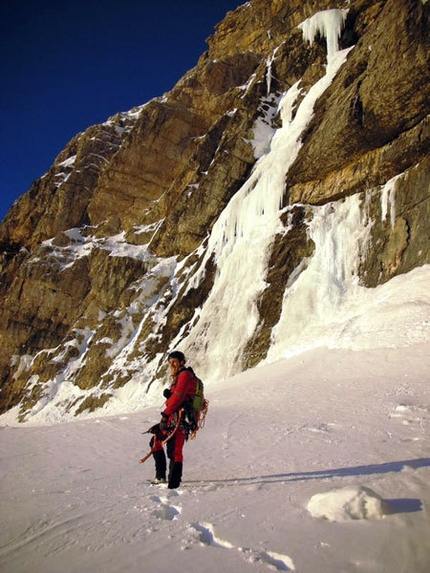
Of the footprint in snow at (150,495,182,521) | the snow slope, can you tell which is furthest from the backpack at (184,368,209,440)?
the footprint in snow at (150,495,182,521)

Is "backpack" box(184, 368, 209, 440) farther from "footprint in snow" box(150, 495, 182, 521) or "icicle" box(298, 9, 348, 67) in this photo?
"icicle" box(298, 9, 348, 67)

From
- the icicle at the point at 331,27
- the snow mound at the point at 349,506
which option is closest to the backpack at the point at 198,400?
the snow mound at the point at 349,506

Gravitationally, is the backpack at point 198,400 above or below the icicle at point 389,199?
below

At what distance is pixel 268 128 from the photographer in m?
29.3

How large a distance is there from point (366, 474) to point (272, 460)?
49.0 inches

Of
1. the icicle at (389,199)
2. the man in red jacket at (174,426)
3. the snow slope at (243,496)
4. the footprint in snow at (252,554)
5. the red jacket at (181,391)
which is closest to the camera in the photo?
the footprint in snow at (252,554)

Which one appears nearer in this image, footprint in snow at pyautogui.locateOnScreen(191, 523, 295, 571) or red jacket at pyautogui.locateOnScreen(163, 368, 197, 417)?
footprint in snow at pyautogui.locateOnScreen(191, 523, 295, 571)

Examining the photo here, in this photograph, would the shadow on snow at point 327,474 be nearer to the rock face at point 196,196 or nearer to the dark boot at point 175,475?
the dark boot at point 175,475

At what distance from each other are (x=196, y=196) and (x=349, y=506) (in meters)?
29.2

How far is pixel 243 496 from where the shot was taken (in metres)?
3.18

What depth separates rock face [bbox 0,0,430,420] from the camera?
1516 cm

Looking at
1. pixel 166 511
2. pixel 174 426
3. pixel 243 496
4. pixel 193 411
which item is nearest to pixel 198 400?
pixel 193 411

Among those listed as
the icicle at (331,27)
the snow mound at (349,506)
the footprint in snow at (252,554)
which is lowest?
the footprint in snow at (252,554)

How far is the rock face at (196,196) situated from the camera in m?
15.2
